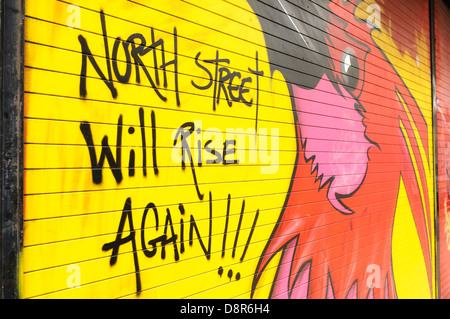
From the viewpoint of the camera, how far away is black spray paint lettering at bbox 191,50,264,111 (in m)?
2.74

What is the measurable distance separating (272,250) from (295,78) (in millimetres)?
1436

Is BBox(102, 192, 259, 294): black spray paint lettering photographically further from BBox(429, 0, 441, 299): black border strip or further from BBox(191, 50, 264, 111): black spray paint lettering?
BBox(429, 0, 441, 299): black border strip

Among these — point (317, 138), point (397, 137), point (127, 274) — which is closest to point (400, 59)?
point (397, 137)

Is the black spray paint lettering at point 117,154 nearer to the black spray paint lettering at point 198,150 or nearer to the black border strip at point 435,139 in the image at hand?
the black spray paint lettering at point 198,150

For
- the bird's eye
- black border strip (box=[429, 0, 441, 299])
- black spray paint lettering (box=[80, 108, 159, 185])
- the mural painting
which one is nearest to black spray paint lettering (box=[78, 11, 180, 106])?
the mural painting

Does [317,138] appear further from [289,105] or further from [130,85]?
[130,85]

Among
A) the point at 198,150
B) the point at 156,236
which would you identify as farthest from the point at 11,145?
the point at 198,150

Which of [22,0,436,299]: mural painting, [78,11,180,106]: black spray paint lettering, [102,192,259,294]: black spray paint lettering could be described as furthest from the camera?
[102,192,259,294]: black spray paint lettering

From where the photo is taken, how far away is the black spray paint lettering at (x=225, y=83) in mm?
2743

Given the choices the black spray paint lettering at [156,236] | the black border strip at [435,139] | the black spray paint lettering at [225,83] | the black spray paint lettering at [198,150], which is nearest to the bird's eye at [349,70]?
the black spray paint lettering at [225,83]

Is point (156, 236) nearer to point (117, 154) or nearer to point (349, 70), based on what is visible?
point (117, 154)

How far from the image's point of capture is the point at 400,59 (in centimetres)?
561

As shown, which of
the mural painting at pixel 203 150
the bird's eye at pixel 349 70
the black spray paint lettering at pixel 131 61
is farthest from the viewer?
the bird's eye at pixel 349 70

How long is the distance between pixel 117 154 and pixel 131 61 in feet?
1.70
